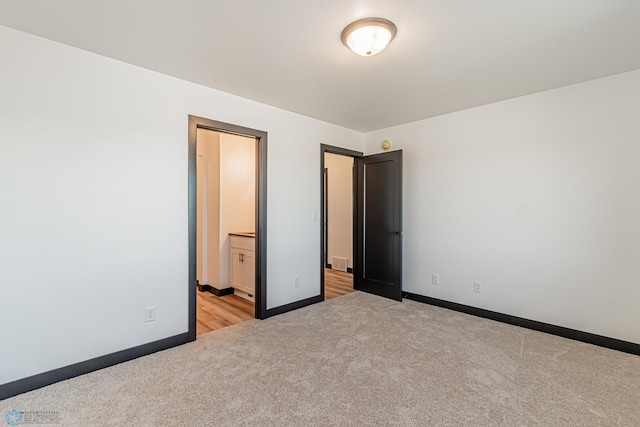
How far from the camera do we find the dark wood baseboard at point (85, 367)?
1913mm

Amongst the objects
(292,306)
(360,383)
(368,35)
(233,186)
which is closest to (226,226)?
(233,186)

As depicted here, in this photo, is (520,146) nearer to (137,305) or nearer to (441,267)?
(441,267)

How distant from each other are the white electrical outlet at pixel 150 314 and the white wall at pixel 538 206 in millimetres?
3058

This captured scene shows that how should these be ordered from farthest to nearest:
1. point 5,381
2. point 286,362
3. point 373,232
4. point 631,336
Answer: point 373,232
point 631,336
point 286,362
point 5,381

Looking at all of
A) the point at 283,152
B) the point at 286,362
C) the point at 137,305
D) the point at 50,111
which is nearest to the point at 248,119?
the point at 283,152

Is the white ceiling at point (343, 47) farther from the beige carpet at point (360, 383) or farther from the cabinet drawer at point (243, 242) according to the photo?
the beige carpet at point (360, 383)

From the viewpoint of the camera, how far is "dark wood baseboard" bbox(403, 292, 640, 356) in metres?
2.53

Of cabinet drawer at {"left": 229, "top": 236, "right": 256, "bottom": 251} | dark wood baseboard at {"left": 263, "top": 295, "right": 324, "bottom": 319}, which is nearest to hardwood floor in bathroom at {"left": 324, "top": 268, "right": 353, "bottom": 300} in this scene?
dark wood baseboard at {"left": 263, "top": 295, "right": 324, "bottom": 319}

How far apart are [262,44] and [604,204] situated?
3.19 metres

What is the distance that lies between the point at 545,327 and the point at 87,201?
4.20 metres

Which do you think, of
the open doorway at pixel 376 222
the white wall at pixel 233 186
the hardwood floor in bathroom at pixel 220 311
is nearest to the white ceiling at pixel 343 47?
the open doorway at pixel 376 222

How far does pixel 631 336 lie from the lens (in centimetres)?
250

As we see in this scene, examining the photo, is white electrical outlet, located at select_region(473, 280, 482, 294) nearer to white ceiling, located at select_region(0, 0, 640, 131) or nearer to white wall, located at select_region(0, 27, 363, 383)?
white ceiling, located at select_region(0, 0, 640, 131)

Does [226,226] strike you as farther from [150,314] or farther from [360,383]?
[360,383]
